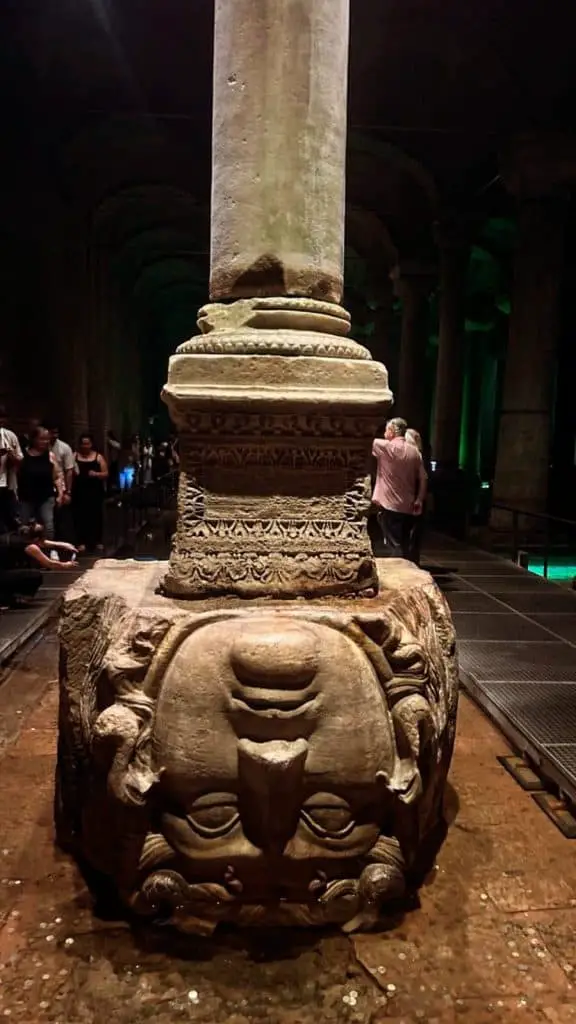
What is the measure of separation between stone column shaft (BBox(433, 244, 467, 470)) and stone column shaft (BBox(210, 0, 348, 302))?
10452mm

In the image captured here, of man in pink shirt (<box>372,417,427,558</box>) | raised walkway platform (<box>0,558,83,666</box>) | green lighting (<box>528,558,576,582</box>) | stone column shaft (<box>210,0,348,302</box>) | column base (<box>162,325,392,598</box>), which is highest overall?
stone column shaft (<box>210,0,348,302</box>)

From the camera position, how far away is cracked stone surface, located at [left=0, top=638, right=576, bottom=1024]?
198 centimetres

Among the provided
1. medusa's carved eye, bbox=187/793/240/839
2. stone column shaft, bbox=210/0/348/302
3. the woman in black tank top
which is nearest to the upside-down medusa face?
medusa's carved eye, bbox=187/793/240/839

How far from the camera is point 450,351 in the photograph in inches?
525

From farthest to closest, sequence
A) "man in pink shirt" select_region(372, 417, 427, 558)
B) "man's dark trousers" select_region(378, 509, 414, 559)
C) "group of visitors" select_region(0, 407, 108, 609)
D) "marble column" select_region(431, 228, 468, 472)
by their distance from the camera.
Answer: "marble column" select_region(431, 228, 468, 472) → "man's dark trousers" select_region(378, 509, 414, 559) → "man in pink shirt" select_region(372, 417, 427, 558) → "group of visitors" select_region(0, 407, 108, 609)

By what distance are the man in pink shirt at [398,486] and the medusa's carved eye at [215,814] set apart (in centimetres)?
419

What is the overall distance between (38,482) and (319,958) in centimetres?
552

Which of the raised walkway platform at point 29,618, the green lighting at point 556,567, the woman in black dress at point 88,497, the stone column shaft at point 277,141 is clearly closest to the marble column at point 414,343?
the green lighting at point 556,567

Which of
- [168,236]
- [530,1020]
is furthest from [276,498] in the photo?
[168,236]

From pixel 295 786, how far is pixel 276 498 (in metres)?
1.01

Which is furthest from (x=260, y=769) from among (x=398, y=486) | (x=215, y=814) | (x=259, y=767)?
(x=398, y=486)

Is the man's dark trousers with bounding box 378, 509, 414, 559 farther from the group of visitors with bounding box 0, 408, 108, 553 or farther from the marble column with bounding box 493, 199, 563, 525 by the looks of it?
the marble column with bounding box 493, 199, 563, 525

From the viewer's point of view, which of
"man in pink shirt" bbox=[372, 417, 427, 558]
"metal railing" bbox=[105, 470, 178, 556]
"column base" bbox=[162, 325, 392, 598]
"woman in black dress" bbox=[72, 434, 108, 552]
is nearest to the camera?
"column base" bbox=[162, 325, 392, 598]

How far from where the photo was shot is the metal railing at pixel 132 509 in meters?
8.97
